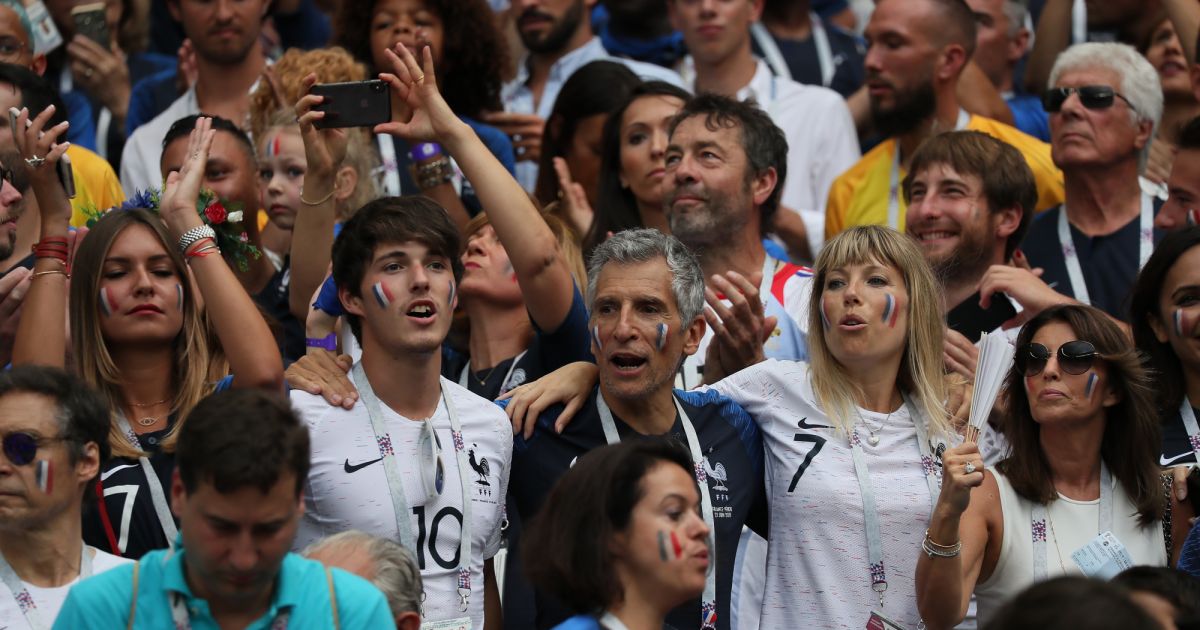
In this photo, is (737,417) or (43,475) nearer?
(43,475)

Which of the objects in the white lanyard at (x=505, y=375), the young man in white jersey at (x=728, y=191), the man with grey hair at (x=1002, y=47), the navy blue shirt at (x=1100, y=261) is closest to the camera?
the white lanyard at (x=505, y=375)

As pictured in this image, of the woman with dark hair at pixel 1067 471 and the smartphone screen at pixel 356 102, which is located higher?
the smartphone screen at pixel 356 102

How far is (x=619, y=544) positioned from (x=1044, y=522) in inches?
75.9

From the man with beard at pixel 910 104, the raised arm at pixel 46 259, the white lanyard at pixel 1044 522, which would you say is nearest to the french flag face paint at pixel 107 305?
the raised arm at pixel 46 259

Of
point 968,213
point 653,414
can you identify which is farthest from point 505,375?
point 968,213

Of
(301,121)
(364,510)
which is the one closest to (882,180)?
(301,121)

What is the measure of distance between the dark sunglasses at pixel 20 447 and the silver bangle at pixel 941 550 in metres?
2.65

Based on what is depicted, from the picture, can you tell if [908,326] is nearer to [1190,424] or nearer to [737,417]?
[737,417]

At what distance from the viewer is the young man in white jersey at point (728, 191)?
24.1ft

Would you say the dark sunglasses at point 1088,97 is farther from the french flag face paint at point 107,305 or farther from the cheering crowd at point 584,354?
the french flag face paint at point 107,305

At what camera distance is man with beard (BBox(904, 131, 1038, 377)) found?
7410 mm

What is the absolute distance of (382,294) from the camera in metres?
5.75

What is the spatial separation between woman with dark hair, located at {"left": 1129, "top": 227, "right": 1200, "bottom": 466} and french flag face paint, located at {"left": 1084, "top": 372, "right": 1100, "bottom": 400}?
17.2 inches

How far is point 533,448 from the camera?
5.88 meters
